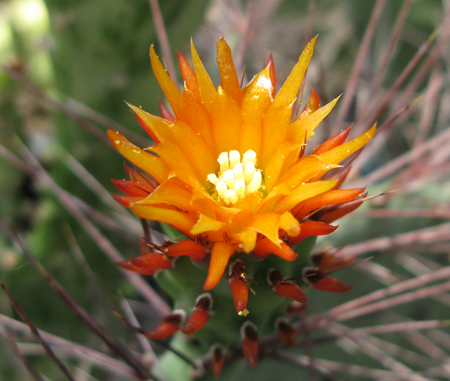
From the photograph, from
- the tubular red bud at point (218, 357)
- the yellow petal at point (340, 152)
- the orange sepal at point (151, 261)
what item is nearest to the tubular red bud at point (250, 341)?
the tubular red bud at point (218, 357)

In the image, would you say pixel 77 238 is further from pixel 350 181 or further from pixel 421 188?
pixel 421 188

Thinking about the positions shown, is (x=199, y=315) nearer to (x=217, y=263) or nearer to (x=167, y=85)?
(x=217, y=263)

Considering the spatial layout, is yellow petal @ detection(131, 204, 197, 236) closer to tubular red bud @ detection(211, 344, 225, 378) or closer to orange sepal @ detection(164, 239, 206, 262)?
orange sepal @ detection(164, 239, 206, 262)

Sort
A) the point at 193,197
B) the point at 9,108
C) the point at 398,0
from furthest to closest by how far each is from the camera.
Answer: the point at 398,0 → the point at 9,108 → the point at 193,197

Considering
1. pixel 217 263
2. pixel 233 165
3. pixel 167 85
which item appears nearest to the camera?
pixel 217 263

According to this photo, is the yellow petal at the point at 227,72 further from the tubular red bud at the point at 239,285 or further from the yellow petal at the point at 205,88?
the tubular red bud at the point at 239,285

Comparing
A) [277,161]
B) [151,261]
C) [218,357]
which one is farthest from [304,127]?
[218,357]

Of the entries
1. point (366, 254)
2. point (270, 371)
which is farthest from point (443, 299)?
point (270, 371)
